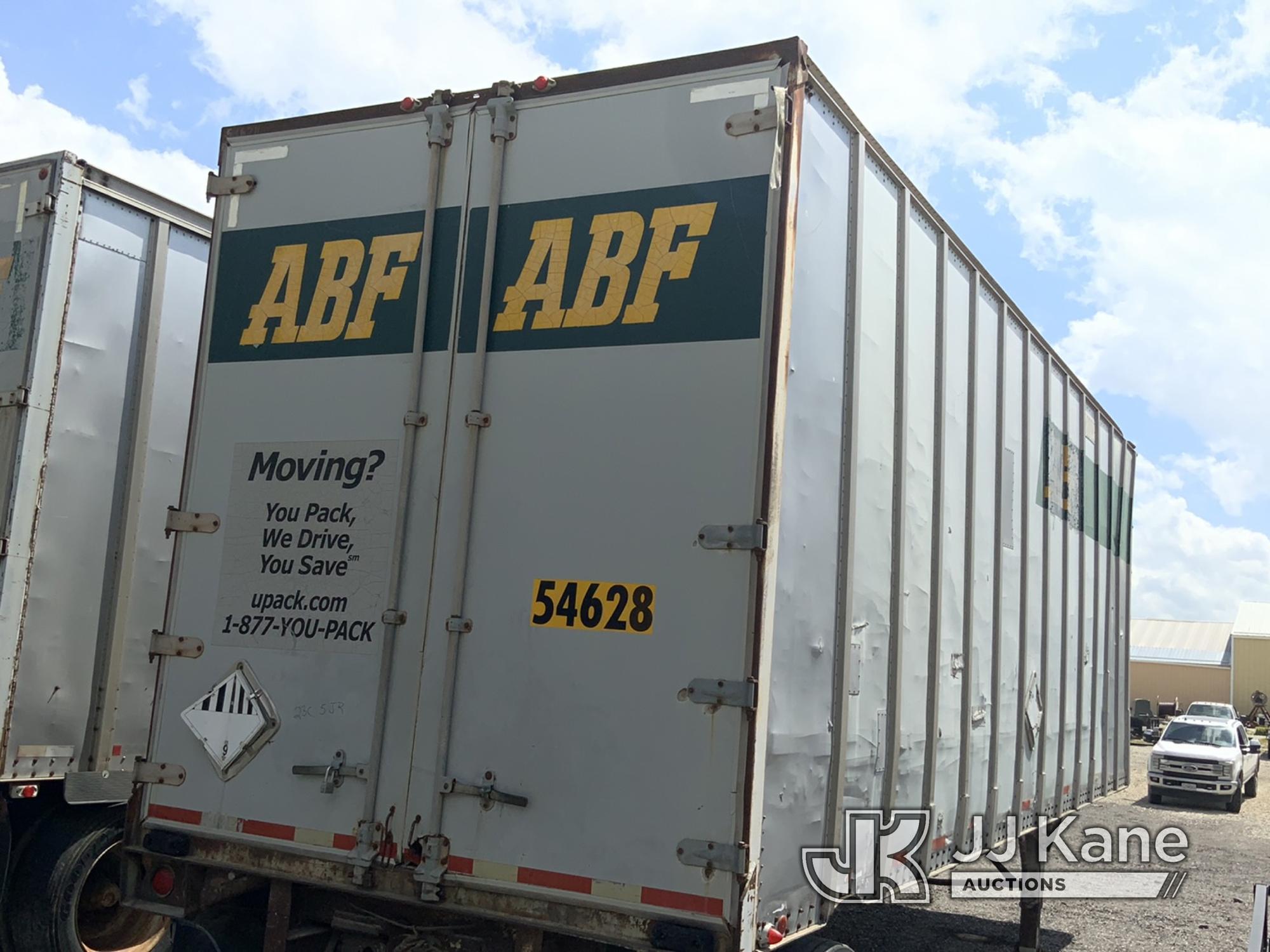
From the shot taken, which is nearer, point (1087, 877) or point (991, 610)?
point (991, 610)

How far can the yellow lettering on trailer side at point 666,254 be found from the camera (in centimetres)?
396

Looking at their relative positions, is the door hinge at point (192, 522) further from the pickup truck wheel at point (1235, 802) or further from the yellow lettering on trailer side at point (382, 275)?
the pickup truck wheel at point (1235, 802)

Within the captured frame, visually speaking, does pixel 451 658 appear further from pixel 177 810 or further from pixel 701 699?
pixel 177 810

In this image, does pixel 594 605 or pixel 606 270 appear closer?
pixel 594 605

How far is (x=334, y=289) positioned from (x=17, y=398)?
231cm

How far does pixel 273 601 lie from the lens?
14.7ft

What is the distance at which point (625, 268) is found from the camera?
4059 millimetres

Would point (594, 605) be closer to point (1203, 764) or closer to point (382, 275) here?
point (382, 275)

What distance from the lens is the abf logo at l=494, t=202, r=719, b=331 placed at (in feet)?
13.1

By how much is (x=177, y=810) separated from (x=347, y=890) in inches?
35.6

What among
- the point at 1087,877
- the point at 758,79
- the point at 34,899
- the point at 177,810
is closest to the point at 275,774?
the point at 177,810

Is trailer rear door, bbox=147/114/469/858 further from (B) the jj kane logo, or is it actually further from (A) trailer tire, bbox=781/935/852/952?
(B) the jj kane logo

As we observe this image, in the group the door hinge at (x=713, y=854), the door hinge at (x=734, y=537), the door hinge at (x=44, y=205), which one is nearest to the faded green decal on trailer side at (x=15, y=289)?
the door hinge at (x=44, y=205)

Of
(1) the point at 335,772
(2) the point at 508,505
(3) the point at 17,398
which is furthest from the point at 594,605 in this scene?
(3) the point at 17,398
